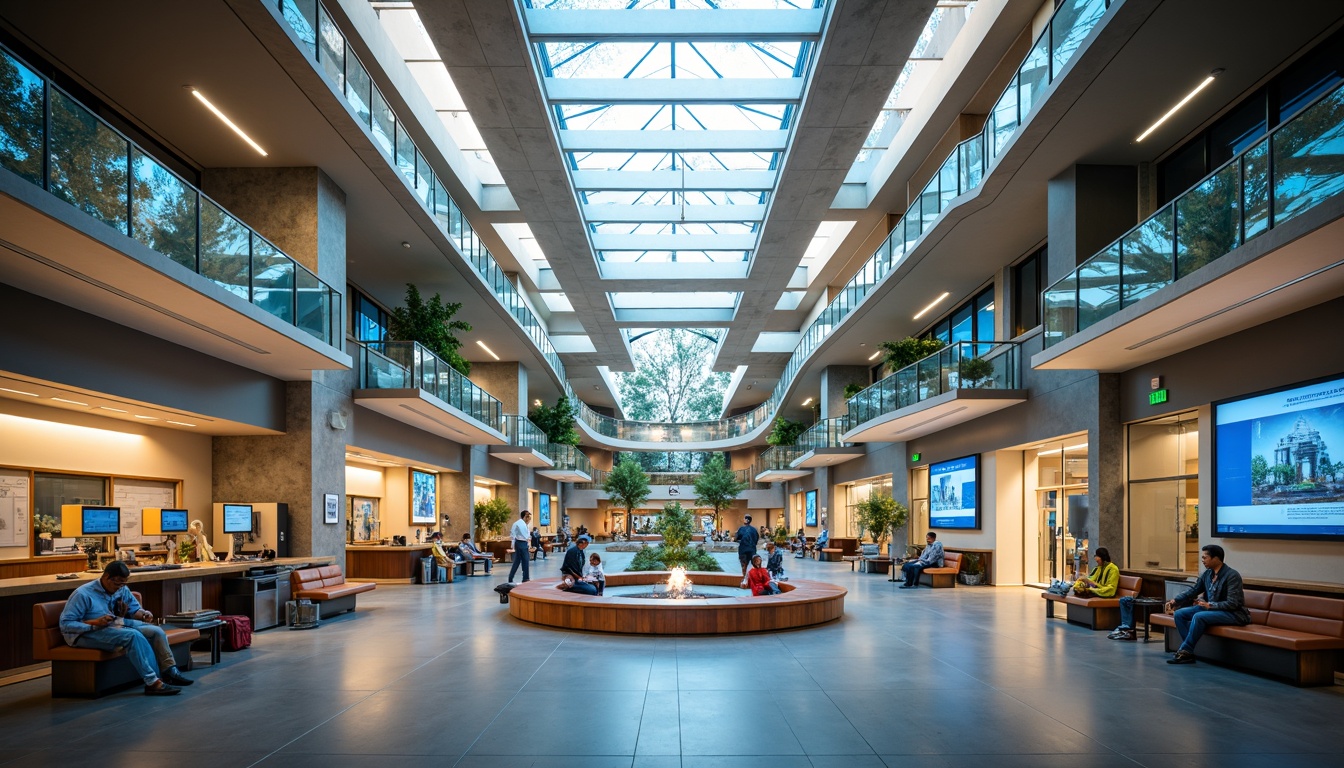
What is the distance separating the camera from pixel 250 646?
32.7 feet

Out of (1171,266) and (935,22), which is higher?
(935,22)

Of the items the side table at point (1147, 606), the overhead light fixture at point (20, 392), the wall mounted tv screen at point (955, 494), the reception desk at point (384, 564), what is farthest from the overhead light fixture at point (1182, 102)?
the reception desk at point (384, 564)

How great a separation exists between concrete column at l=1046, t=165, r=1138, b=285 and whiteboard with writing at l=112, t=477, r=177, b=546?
47.6ft

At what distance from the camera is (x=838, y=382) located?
30.5 m

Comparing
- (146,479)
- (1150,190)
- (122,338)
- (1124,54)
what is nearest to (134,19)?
(122,338)

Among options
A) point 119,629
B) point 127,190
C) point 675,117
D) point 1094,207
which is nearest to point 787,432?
point 675,117

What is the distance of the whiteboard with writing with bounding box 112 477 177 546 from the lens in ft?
39.1

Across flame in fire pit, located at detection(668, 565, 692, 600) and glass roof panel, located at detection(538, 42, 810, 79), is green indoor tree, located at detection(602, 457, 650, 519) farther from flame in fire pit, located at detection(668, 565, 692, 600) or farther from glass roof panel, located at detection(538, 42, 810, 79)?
glass roof panel, located at detection(538, 42, 810, 79)

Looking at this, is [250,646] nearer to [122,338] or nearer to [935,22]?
[122,338]

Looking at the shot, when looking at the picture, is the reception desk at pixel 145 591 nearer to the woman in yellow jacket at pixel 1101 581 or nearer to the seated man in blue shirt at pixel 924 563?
the woman in yellow jacket at pixel 1101 581

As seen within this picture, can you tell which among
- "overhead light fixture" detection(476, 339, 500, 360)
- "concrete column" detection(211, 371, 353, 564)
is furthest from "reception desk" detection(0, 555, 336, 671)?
"overhead light fixture" detection(476, 339, 500, 360)

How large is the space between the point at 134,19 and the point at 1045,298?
42.2 feet

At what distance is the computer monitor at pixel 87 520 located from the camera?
30.2 feet

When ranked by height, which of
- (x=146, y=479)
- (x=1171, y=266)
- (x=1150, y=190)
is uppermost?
(x=1150, y=190)
